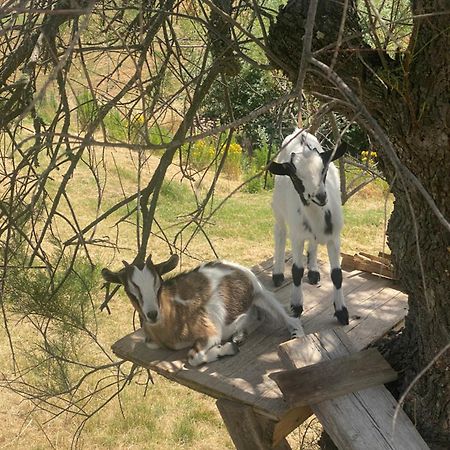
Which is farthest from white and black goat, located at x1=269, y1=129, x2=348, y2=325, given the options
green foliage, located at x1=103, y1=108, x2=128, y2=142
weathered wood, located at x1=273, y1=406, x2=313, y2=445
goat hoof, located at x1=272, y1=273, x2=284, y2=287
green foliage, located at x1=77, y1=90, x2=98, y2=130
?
green foliage, located at x1=103, y1=108, x2=128, y2=142

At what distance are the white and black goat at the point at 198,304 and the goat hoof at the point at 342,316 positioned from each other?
0.18 m

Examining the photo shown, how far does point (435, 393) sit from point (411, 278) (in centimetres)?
42

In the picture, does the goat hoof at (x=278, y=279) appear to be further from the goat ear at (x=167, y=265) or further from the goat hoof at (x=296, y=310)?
the goat ear at (x=167, y=265)

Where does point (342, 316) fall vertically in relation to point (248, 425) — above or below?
above

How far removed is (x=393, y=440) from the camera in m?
2.44

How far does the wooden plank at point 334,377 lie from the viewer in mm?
2463

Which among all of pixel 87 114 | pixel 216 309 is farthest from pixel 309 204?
pixel 87 114

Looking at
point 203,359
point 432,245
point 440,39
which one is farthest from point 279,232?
point 440,39

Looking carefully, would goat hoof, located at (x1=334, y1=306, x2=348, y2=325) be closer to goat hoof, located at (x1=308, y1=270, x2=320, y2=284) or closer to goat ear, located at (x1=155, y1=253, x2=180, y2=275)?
goat hoof, located at (x1=308, y1=270, x2=320, y2=284)

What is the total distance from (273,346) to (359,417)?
23.0 inches

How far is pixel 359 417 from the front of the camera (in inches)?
98.7

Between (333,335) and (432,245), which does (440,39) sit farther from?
(333,335)

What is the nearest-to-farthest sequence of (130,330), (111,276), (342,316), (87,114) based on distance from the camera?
1. (111,276)
2. (342,316)
3. (87,114)
4. (130,330)

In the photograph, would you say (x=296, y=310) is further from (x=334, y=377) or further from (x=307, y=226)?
(x=334, y=377)
